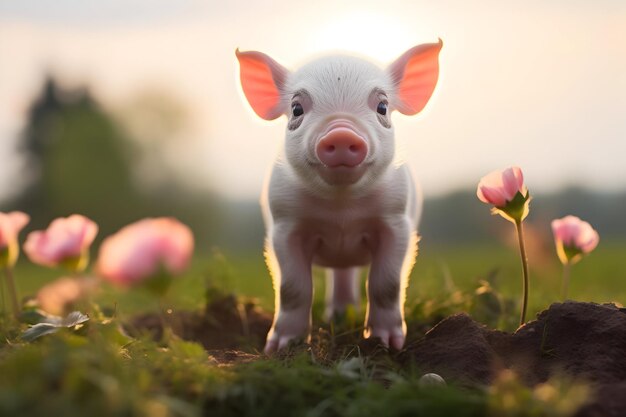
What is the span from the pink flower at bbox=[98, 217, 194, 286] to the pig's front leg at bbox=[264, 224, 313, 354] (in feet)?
5.41

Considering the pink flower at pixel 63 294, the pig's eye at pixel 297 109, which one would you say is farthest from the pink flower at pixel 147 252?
the pig's eye at pixel 297 109

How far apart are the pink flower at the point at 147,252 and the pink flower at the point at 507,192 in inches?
65.1

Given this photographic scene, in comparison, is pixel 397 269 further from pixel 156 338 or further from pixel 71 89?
pixel 71 89

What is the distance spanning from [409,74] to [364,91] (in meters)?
0.56

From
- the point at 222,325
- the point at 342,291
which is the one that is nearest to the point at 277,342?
the point at 222,325

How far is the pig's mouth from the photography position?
3281mm

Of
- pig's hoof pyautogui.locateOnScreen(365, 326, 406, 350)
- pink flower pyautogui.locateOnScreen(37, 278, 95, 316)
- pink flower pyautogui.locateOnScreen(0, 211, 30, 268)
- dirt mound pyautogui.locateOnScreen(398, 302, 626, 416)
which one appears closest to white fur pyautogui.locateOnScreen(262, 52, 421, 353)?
pig's hoof pyautogui.locateOnScreen(365, 326, 406, 350)

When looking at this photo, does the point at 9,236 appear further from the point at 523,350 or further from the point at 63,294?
the point at 523,350

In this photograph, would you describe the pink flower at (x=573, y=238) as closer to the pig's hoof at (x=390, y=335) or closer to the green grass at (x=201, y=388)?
the pig's hoof at (x=390, y=335)

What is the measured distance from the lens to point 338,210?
3.79 metres

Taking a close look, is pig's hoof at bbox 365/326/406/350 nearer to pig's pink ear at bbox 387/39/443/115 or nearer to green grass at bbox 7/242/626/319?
green grass at bbox 7/242/626/319

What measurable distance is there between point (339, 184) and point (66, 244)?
138 cm

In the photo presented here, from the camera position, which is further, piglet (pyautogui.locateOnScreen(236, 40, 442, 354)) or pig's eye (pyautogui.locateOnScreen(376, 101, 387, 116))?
pig's eye (pyautogui.locateOnScreen(376, 101, 387, 116))

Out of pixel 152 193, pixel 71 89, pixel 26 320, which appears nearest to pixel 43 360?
pixel 26 320
